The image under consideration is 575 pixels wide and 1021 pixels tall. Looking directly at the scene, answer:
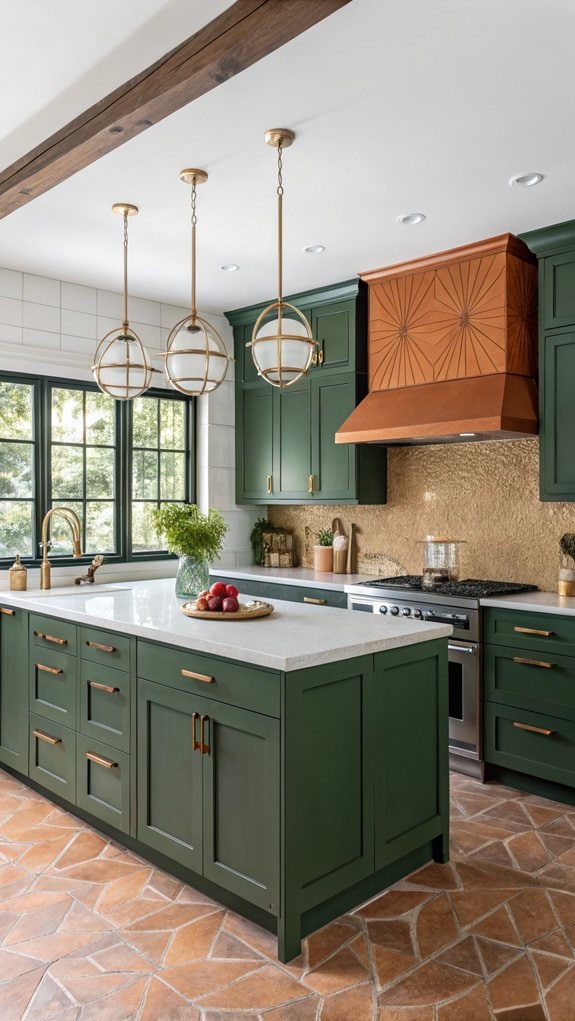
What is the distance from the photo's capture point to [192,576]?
3520 millimetres

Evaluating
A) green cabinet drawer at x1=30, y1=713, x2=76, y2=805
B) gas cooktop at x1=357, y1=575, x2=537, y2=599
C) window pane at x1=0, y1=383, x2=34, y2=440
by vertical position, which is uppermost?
window pane at x1=0, y1=383, x2=34, y2=440

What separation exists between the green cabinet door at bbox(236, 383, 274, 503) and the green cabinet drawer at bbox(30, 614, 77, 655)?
216 centimetres

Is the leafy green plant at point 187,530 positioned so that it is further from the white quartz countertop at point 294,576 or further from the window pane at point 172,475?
the window pane at point 172,475

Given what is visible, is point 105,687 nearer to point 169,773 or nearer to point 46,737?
point 169,773

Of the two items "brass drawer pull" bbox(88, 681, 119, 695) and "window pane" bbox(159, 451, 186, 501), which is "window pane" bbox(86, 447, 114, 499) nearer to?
"window pane" bbox(159, 451, 186, 501)

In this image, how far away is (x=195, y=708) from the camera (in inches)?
103

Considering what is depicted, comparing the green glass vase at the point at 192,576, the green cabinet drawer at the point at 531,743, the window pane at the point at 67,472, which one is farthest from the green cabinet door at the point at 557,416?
the window pane at the point at 67,472

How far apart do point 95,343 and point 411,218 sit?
2.29 meters

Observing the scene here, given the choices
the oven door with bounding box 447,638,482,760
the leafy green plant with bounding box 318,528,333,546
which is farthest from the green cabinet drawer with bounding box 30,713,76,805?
the leafy green plant with bounding box 318,528,333,546

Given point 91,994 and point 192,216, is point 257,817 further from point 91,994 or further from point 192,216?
point 192,216

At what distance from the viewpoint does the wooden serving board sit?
297cm

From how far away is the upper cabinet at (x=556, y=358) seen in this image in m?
3.74

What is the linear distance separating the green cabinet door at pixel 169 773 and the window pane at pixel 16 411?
7.68ft

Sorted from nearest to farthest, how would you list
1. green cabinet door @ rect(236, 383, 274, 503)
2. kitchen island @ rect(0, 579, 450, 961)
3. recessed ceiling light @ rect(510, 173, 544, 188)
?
kitchen island @ rect(0, 579, 450, 961) < recessed ceiling light @ rect(510, 173, 544, 188) < green cabinet door @ rect(236, 383, 274, 503)
